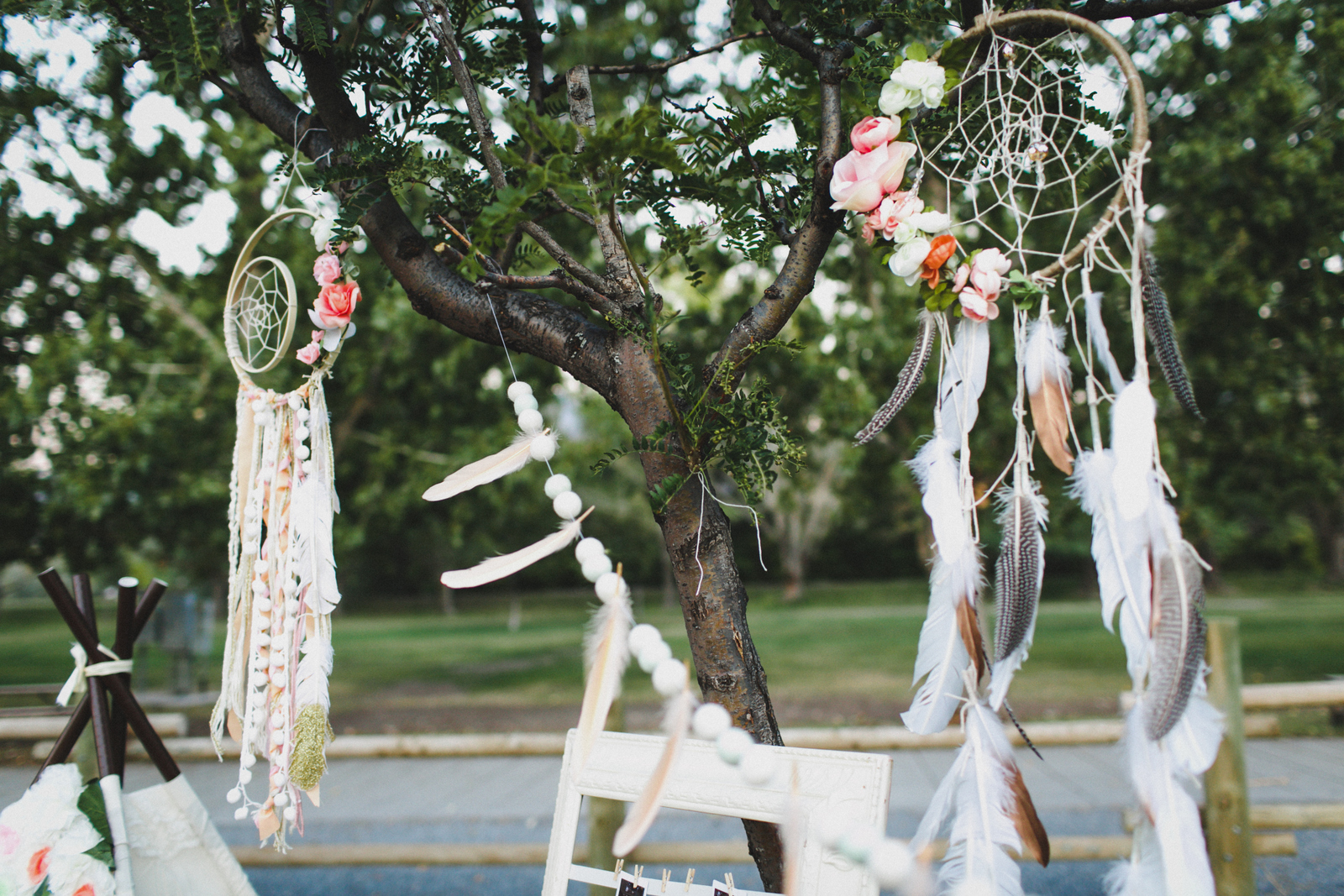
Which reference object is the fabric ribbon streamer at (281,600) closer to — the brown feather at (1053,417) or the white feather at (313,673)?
the white feather at (313,673)

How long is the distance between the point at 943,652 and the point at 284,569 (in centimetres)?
167

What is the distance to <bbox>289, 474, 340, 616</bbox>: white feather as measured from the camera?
214cm

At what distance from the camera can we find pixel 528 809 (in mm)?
4707

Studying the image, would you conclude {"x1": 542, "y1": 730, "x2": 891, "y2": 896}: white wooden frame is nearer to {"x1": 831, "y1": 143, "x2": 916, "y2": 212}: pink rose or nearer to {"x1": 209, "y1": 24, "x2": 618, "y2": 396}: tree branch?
{"x1": 209, "y1": 24, "x2": 618, "y2": 396}: tree branch

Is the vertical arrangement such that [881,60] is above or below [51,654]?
above

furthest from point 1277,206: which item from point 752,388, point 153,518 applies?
point 153,518

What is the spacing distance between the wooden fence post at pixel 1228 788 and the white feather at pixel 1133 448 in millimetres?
1546

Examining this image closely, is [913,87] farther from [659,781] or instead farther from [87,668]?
[87,668]

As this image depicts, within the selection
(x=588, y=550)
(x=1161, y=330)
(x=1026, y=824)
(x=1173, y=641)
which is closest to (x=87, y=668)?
(x=588, y=550)

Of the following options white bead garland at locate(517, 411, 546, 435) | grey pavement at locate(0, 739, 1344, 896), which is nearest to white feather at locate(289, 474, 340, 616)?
white bead garland at locate(517, 411, 546, 435)

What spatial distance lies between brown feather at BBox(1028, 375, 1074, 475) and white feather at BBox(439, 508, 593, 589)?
0.84 metres

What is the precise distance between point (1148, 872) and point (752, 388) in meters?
1.08

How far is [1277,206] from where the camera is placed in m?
4.97

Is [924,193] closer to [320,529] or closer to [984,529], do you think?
[984,529]
